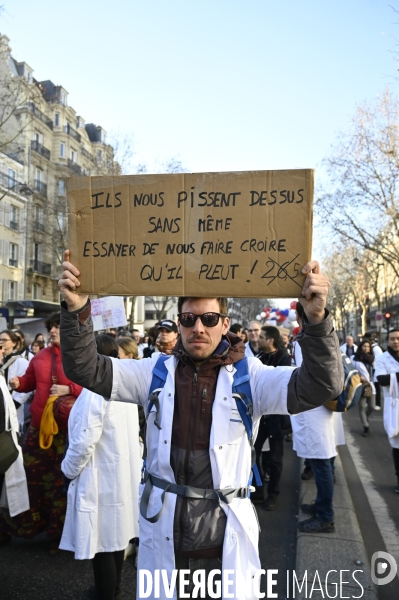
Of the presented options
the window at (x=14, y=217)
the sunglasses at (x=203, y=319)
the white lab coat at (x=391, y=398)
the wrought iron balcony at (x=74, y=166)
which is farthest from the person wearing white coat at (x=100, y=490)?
the wrought iron balcony at (x=74, y=166)

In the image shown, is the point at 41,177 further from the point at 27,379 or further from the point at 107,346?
the point at 107,346

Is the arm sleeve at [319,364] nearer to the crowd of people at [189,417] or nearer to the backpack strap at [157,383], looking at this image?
the crowd of people at [189,417]

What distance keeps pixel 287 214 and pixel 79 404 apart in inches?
88.0

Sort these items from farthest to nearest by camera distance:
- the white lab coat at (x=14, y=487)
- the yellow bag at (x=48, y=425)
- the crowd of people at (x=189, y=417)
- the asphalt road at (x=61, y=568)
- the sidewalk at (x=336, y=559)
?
the yellow bag at (x=48, y=425) → the white lab coat at (x=14, y=487) → the asphalt road at (x=61, y=568) → the sidewalk at (x=336, y=559) → the crowd of people at (x=189, y=417)

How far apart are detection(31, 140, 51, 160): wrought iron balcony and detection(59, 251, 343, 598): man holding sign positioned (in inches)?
1516

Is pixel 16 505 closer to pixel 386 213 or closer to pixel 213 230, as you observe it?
pixel 213 230

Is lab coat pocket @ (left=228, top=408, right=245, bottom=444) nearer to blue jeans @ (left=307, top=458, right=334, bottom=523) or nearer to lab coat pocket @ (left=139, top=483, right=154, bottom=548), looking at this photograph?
lab coat pocket @ (left=139, top=483, right=154, bottom=548)

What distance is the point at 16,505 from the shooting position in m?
4.19

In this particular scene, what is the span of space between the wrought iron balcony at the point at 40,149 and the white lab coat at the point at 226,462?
127 feet

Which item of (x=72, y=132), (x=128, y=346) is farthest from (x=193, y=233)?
(x=72, y=132)

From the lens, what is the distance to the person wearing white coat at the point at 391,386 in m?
6.12

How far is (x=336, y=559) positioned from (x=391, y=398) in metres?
2.83

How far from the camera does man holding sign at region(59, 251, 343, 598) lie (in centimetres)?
200

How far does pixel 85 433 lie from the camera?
338cm
